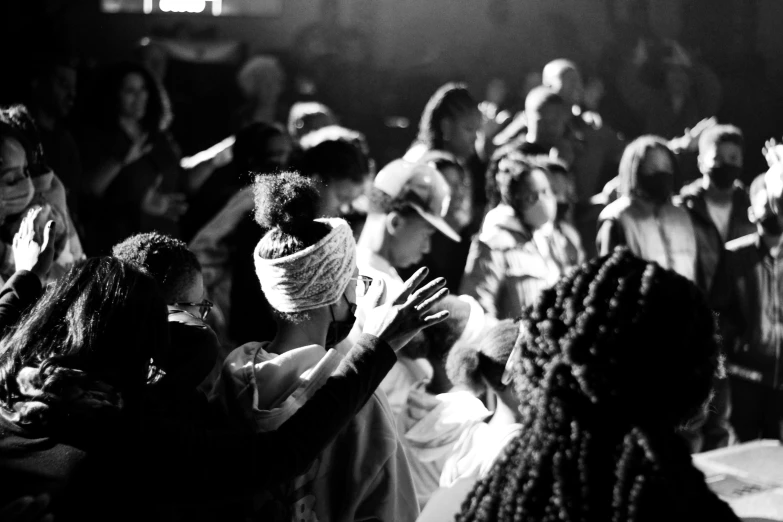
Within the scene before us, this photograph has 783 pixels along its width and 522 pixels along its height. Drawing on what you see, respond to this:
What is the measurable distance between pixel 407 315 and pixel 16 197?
1.62 meters

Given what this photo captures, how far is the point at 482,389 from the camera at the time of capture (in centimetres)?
238

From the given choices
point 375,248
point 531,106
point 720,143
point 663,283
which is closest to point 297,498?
point 663,283

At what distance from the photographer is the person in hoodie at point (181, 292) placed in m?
1.82

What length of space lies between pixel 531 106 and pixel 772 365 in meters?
1.98

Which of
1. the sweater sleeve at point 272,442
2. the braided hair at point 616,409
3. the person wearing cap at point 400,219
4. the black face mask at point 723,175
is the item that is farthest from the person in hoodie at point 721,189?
the braided hair at point 616,409

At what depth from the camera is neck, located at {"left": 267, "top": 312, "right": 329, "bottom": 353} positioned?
6.17 ft

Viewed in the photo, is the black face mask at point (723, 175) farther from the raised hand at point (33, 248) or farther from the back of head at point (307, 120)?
the raised hand at point (33, 248)

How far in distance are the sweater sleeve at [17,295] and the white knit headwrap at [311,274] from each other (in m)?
0.46

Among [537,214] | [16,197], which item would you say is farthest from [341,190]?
[16,197]

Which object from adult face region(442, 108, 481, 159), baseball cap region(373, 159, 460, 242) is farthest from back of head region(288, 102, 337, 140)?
baseball cap region(373, 159, 460, 242)

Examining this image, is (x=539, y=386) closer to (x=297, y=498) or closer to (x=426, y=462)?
(x=297, y=498)

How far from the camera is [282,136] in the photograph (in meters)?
4.16

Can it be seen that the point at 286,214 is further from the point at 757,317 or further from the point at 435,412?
the point at 757,317

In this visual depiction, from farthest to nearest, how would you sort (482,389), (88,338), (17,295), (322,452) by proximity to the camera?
(482,389) < (17,295) < (322,452) < (88,338)
